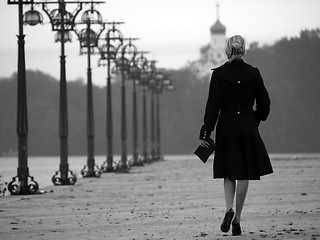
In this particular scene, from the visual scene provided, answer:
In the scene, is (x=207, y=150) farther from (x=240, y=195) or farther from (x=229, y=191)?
(x=240, y=195)

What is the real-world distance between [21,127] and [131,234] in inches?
515

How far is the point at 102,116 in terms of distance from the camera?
159375 mm

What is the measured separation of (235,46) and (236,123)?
887 mm

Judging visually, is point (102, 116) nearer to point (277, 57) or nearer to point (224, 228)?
point (277, 57)

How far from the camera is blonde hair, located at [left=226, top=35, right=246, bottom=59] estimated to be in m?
15.1

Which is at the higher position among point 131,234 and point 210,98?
point 210,98

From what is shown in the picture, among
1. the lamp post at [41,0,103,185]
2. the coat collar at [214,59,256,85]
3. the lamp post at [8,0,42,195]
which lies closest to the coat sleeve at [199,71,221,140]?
the coat collar at [214,59,256,85]

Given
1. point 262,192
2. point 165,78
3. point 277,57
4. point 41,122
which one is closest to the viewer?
point 262,192

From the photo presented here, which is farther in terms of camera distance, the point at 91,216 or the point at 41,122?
the point at 41,122

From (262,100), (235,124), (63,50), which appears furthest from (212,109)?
(63,50)

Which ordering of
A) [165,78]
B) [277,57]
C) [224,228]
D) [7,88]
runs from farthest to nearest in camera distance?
[7,88]
[277,57]
[165,78]
[224,228]

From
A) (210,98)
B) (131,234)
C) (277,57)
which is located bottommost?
(131,234)

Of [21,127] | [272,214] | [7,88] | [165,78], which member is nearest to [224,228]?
[272,214]

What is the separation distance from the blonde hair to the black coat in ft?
0.35
